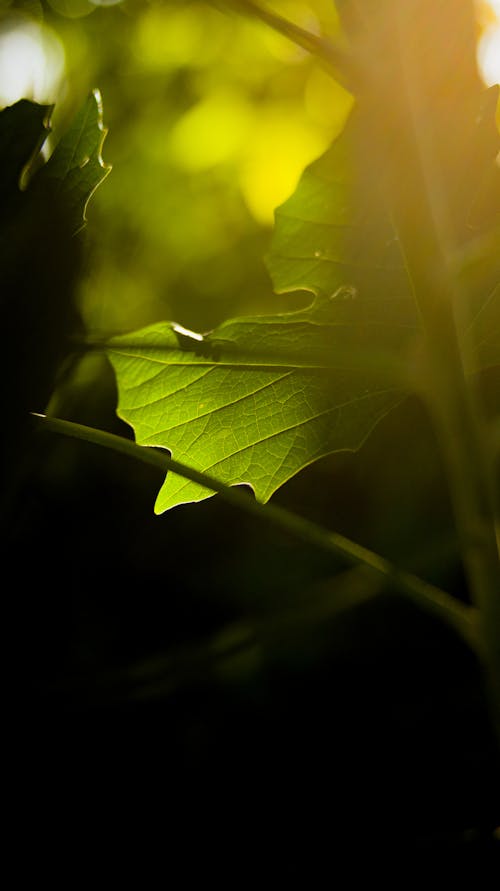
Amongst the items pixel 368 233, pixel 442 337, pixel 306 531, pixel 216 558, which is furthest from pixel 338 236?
pixel 216 558

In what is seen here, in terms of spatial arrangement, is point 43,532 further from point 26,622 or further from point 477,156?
point 477,156

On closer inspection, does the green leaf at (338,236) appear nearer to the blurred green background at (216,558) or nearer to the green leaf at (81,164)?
the green leaf at (81,164)

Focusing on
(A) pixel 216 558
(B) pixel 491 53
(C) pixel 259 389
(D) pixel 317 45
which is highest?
(B) pixel 491 53

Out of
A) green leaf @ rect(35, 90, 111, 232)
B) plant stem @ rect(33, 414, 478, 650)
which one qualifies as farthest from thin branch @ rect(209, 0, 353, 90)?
plant stem @ rect(33, 414, 478, 650)

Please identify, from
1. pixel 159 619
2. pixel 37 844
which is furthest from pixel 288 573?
pixel 37 844

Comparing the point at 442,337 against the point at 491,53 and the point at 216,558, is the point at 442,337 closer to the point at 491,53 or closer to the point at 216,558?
the point at 491,53

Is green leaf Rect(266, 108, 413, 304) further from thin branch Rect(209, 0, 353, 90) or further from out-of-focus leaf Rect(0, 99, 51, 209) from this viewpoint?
out-of-focus leaf Rect(0, 99, 51, 209)
